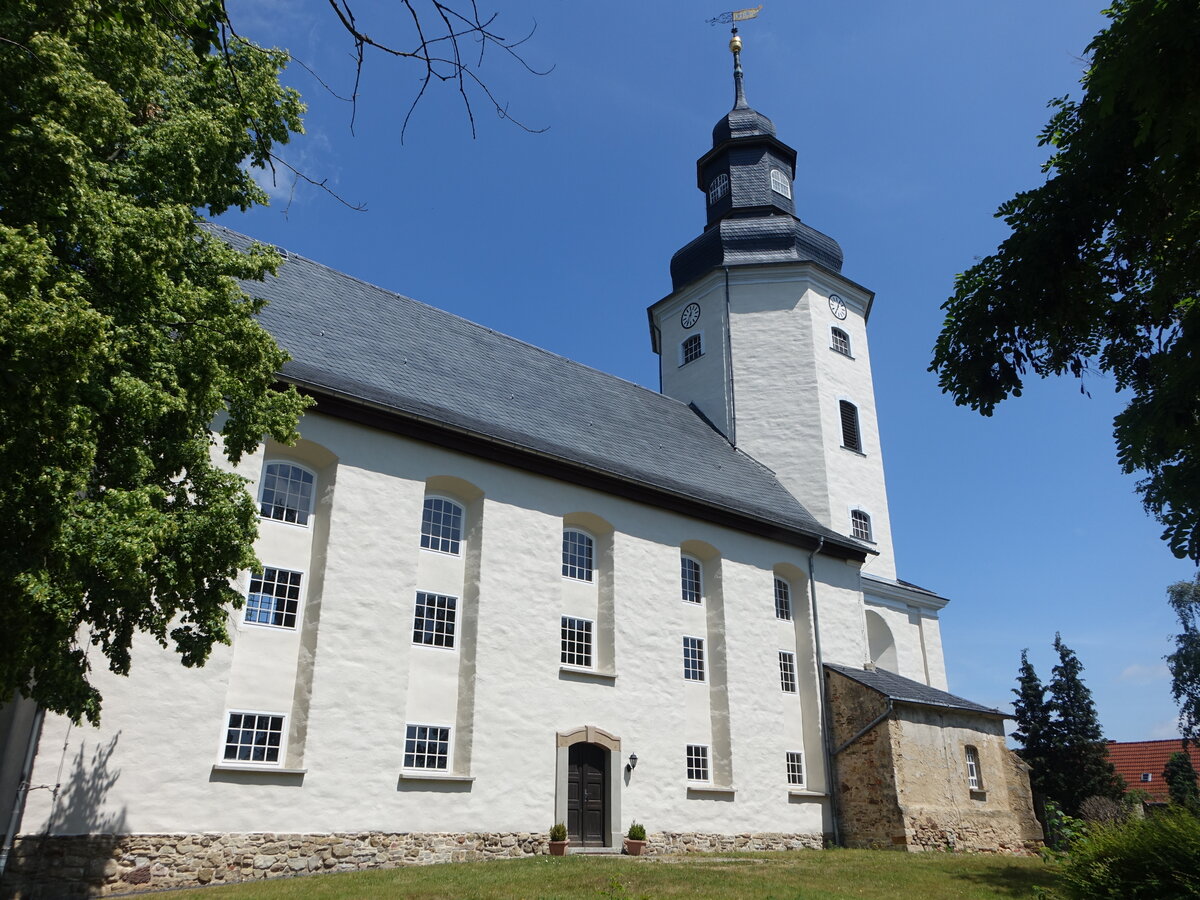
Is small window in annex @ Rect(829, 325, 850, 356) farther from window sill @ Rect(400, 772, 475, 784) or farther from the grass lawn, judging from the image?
window sill @ Rect(400, 772, 475, 784)

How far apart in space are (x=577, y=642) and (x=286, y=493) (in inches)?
259

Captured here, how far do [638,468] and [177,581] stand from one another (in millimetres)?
12862

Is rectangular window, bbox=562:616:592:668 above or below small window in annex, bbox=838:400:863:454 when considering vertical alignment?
below

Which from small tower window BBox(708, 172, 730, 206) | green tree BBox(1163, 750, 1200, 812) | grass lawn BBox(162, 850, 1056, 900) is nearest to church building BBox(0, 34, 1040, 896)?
grass lawn BBox(162, 850, 1056, 900)

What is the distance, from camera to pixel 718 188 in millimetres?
32094

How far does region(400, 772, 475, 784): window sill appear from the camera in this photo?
14.6 metres

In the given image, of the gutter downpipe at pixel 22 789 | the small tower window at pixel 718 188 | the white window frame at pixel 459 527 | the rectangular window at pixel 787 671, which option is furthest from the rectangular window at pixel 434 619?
the small tower window at pixel 718 188

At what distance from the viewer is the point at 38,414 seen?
7445 mm

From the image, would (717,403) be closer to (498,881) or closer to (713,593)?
(713,593)

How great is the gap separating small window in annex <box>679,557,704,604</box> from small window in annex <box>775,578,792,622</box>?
8.38 feet

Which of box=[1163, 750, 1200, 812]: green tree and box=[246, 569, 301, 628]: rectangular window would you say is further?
box=[1163, 750, 1200, 812]: green tree

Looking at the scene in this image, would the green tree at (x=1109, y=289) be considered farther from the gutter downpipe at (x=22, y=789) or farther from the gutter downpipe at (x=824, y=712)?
the gutter downpipe at (x=824, y=712)

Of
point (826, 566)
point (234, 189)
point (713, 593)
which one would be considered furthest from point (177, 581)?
point (826, 566)

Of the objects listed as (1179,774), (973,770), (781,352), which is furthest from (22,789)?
(1179,774)
